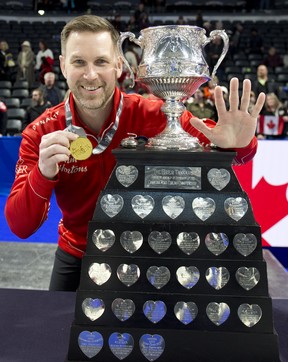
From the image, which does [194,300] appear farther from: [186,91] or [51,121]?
[51,121]

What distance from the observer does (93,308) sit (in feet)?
2.90

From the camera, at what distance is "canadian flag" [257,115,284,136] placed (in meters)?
5.58

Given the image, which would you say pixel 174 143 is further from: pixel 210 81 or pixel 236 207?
pixel 210 81

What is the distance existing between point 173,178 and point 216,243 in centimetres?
14

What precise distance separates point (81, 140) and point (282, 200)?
2504 millimetres

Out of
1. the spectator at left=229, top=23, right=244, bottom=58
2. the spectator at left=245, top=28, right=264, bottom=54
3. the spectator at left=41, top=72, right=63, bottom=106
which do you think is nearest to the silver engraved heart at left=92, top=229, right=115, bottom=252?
the spectator at left=41, top=72, right=63, bottom=106

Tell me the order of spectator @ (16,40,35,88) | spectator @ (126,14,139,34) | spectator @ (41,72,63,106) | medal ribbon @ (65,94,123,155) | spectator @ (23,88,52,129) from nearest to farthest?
medal ribbon @ (65,94,123,155)
spectator @ (23,88,52,129)
spectator @ (41,72,63,106)
spectator @ (16,40,35,88)
spectator @ (126,14,139,34)

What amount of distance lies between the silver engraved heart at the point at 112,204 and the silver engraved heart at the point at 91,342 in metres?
0.21

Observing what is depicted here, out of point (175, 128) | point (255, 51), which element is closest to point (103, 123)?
point (175, 128)

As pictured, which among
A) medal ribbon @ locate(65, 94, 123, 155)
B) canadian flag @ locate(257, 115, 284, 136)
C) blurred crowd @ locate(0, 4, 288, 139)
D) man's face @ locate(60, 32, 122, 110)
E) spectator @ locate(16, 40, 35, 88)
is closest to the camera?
man's face @ locate(60, 32, 122, 110)

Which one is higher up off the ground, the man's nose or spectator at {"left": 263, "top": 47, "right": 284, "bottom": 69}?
the man's nose

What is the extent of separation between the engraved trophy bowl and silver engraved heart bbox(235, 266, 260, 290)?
0.86 feet

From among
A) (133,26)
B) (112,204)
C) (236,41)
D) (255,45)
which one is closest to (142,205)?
(112,204)

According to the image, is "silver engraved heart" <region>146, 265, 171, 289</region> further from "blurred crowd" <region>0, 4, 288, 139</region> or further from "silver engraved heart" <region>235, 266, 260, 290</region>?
"blurred crowd" <region>0, 4, 288, 139</region>
